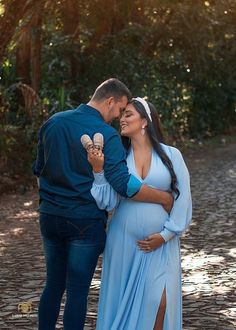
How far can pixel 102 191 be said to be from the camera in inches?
182

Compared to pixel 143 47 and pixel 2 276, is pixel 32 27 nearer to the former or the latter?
pixel 143 47

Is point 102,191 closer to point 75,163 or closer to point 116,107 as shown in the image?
point 75,163

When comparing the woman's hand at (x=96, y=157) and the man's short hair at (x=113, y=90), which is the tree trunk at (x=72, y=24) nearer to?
the man's short hair at (x=113, y=90)

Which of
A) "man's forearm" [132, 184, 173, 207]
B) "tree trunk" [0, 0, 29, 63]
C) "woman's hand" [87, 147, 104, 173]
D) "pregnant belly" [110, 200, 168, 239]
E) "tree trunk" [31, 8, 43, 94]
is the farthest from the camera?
"tree trunk" [31, 8, 43, 94]

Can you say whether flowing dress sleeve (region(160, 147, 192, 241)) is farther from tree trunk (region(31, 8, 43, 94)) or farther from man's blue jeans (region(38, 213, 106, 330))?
tree trunk (region(31, 8, 43, 94))

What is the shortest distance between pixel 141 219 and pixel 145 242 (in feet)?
0.45

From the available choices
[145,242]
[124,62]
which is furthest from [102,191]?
[124,62]

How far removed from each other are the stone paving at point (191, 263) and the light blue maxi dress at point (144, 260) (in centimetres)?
141

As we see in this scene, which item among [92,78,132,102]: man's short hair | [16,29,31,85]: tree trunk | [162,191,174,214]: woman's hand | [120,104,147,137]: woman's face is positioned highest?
[16,29,31,85]: tree trunk

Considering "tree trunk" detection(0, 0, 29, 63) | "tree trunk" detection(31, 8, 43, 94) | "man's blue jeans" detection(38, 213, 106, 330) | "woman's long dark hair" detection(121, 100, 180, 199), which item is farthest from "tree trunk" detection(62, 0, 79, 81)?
"man's blue jeans" detection(38, 213, 106, 330)

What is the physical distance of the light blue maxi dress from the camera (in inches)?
186

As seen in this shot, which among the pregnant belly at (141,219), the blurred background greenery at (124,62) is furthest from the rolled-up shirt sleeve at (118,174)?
the blurred background greenery at (124,62)

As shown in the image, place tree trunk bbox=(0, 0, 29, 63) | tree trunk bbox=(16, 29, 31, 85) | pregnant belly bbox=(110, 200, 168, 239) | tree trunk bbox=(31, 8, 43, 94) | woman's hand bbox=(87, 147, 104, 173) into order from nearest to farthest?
woman's hand bbox=(87, 147, 104, 173), pregnant belly bbox=(110, 200, 168, 239), tree trunk bbox=(0, 0, 29, 63), tree trunk bbox=(31, 8, 43, 94), tree trunk bbox=(16, 29, 31, 85)

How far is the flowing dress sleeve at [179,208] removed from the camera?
15.6 ft
